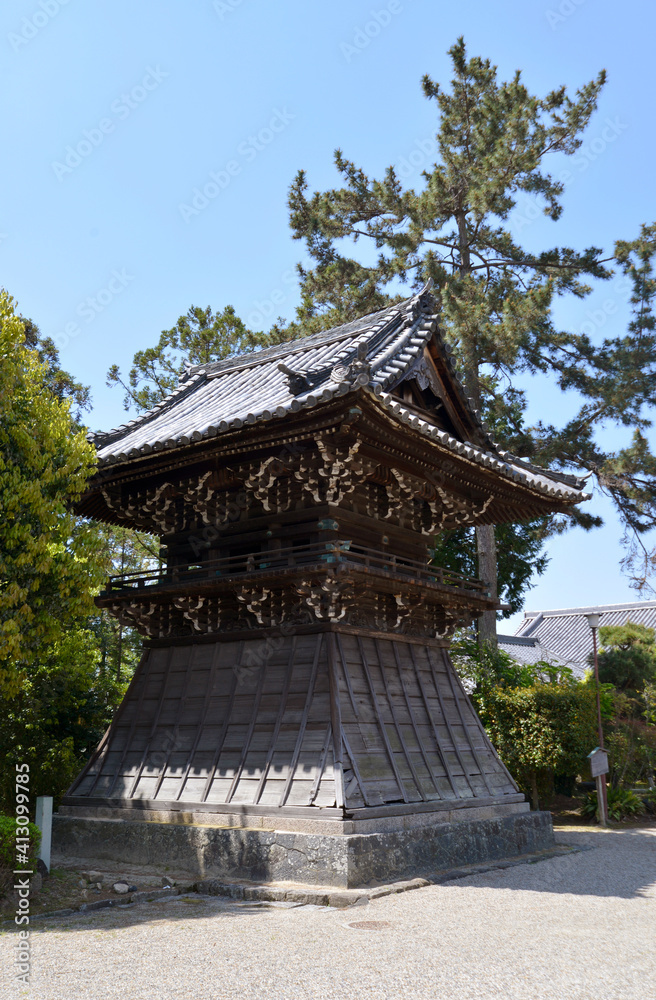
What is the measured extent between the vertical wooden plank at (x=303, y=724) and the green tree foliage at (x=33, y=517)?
3288 mm

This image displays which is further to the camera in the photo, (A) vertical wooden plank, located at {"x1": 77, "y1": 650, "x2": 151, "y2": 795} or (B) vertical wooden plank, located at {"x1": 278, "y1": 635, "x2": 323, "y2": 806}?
(A) vertical wooden plank, located at {"x1": 77, "y1": 650, "x2": 151, "y2": 795}

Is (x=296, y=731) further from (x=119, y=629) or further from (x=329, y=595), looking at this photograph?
(x=119, y=629)

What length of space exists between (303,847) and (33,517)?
5.49 metres

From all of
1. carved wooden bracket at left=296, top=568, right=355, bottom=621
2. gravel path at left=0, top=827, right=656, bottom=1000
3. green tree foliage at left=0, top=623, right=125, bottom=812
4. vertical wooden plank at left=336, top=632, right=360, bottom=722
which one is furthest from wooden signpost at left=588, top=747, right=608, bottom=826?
green tree foliage at left=0, top=623, right=125, bottom=812

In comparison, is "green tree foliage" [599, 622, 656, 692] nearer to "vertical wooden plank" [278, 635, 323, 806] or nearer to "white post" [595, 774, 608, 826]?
"white post" [595, 774, 608, 826]

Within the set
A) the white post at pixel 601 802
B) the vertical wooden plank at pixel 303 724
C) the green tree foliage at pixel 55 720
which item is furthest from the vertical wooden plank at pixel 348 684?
the white post at pixel 601 802

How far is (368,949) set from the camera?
6.69 metres

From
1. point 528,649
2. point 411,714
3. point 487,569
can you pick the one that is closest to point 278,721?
point 411,714

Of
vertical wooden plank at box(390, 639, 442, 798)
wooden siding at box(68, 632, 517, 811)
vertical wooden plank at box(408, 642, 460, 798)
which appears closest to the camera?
wooden siding at box(68, 632, 517, 811)

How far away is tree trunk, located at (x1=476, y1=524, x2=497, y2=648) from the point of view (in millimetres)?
21094

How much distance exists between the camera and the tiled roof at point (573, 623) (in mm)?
46312

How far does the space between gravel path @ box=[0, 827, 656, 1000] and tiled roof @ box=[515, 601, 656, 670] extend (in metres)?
37.8

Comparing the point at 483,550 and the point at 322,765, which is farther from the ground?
the point at 483,550

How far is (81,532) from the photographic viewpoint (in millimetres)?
10953
